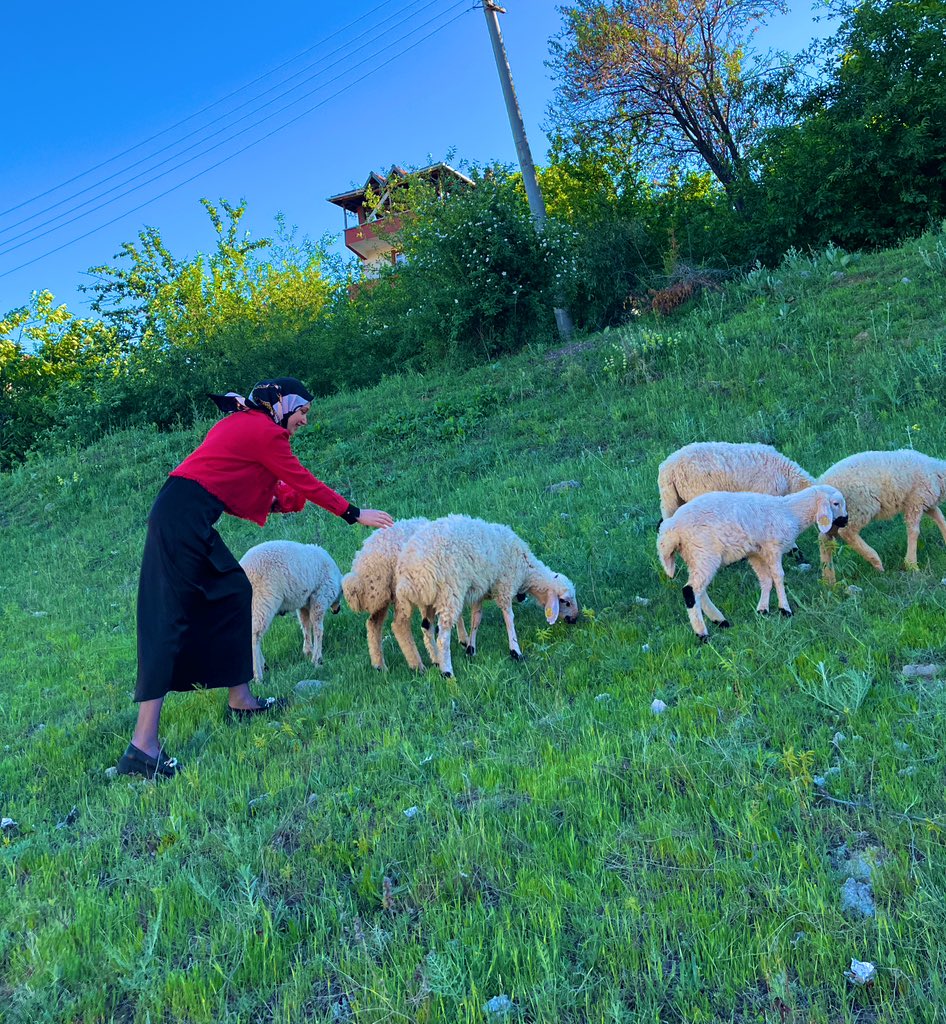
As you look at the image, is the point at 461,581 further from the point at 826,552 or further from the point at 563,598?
the point at 826,552

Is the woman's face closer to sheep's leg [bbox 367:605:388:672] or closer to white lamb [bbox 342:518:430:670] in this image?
white lamb [bbox 342:518:430:670]

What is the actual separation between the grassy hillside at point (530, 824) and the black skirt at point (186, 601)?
1.61ft

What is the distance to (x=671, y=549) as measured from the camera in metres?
5.71

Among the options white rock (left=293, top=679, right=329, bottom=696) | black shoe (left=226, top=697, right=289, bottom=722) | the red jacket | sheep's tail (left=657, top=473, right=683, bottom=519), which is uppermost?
the red jacket

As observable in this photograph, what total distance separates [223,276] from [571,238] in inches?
789

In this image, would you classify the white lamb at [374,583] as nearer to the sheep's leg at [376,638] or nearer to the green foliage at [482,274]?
the sheep's leg at [376,638]

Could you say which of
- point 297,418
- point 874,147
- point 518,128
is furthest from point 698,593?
point 518,128

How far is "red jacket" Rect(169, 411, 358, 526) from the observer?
5.19 metres

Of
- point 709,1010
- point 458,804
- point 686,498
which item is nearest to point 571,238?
point 686,498

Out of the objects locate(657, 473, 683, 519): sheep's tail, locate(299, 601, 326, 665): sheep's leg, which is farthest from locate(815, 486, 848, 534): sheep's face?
locate(299, 601, 326, 665): sheep's leg

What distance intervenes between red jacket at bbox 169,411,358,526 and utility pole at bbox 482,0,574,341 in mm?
13757

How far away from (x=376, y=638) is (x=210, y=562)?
1.68 meters

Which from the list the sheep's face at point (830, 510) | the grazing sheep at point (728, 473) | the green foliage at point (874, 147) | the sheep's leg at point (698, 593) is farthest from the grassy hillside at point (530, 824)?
the green foliage at point (874, 147)

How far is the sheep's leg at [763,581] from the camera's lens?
540 cm
